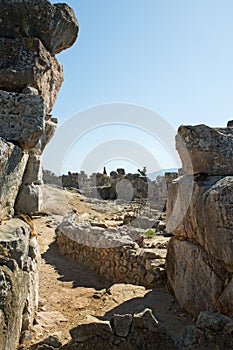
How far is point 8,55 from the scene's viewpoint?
361cm

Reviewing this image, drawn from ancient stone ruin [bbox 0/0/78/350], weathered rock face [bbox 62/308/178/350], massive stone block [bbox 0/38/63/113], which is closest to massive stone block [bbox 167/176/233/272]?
weathered rock face [bbox 62/308/178/350]

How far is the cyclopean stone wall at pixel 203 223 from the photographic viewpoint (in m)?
3.83

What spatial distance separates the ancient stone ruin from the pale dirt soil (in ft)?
2.01

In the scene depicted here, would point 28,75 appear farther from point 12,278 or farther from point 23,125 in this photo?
point 12,278

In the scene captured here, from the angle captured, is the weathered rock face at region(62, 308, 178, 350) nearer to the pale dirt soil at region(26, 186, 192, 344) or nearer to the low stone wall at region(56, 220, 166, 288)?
the pale dirt soil at region(26, 186, 192, 344)

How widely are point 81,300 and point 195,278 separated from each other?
7.35 feet

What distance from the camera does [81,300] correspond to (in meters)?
5.36

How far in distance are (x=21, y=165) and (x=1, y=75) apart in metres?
1.17

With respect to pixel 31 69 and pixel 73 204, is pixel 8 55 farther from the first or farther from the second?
pixel 73 204

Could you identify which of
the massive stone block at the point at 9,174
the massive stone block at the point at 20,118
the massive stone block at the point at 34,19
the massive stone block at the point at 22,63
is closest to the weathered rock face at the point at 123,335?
the massive stone block at the point at 9,174

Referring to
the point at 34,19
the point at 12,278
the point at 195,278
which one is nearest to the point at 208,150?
the point at 195,278

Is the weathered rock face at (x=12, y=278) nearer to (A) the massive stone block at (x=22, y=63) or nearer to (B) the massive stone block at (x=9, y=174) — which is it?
(B) the massive stone block at (x=9, y=174)

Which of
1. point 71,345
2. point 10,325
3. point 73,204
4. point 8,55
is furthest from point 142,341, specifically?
point 73,204

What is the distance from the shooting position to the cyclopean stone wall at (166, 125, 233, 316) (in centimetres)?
383
